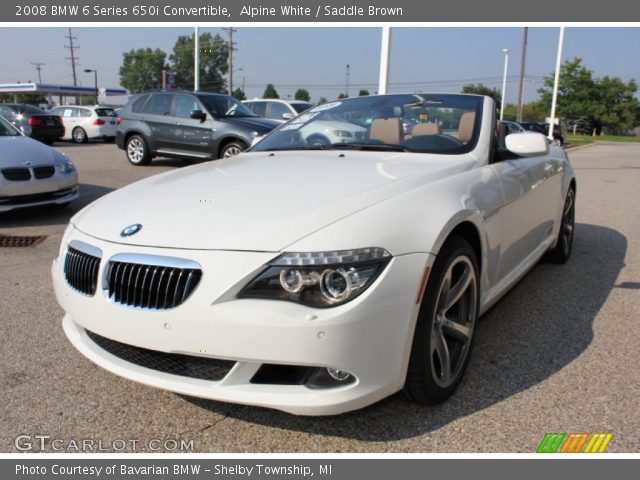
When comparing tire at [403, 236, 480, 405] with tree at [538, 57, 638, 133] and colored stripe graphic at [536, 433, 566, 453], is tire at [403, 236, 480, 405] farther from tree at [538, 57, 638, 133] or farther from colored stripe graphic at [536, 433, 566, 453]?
tree at [538, 57, 638, 133]

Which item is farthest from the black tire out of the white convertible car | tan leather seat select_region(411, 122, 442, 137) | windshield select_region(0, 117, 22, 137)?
windshield select_region(0, 117, 22, 137)

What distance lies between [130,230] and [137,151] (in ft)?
37.6

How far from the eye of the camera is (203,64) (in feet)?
326

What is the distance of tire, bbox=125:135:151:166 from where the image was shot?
13016 millimetres

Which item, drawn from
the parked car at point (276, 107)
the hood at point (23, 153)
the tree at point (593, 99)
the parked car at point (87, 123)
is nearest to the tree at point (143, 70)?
the tree at point (593, 99)

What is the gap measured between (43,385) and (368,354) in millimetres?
1686

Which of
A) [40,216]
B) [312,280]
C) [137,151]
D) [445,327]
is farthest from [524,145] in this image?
[137,151]

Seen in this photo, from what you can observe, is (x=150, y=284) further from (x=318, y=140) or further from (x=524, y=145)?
(x=524, y=145)

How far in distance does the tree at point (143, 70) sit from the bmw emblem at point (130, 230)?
111m

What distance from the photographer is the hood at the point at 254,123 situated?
1134 centimetres

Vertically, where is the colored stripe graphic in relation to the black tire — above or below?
below

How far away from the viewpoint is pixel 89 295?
2400 millimetres

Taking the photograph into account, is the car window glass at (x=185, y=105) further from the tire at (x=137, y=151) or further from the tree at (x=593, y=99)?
the tree at (x=593, y=99)
